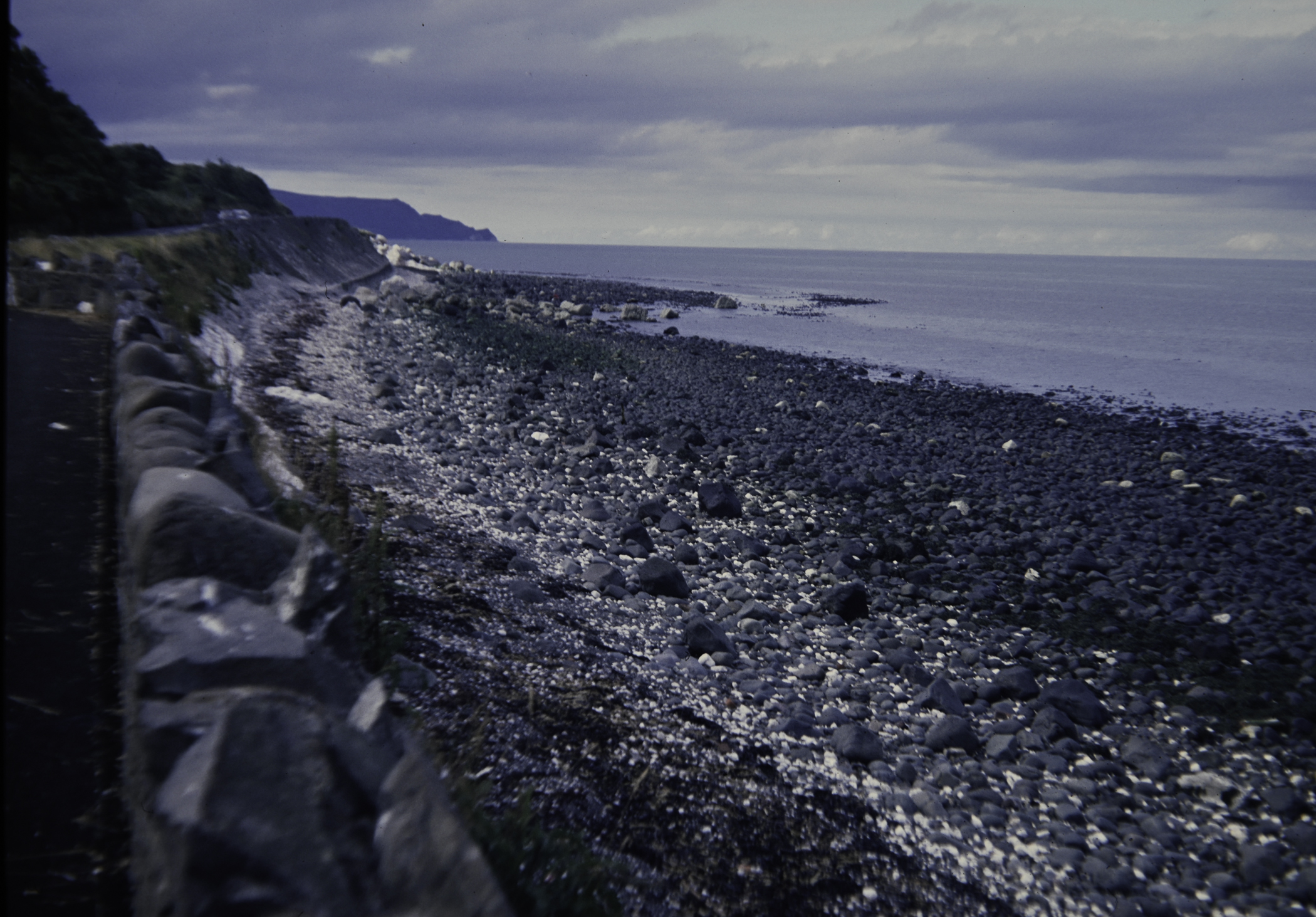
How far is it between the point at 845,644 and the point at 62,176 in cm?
2545

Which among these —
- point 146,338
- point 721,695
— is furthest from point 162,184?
point 721,695

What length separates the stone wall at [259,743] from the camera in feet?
6.36

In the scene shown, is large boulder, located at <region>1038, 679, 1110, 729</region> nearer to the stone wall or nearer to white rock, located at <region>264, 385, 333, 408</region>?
the stone wall

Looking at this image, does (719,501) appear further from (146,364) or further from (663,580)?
(146,364)

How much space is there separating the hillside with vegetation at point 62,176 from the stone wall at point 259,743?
17566 millimetres

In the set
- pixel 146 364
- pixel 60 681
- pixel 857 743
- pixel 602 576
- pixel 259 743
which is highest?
pixel 146 364

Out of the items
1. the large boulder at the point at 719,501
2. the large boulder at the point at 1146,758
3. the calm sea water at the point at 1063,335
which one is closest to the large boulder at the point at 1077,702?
the large boulder at the point at 1146,758

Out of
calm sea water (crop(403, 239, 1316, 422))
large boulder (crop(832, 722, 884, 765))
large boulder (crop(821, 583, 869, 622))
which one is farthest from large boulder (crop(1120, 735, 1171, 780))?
calm sea water (crop(403, 239, 1316, 422))

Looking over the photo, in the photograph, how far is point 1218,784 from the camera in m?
5.35

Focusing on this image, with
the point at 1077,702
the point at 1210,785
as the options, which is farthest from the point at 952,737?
the point at 1210,785

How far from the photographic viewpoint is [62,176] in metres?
20.9

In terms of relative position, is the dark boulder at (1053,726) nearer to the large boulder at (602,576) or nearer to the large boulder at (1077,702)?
the large boulder at (1077,702)

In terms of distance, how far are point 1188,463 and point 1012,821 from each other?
1351 cm

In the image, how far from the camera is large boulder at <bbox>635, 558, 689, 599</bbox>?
803cm
